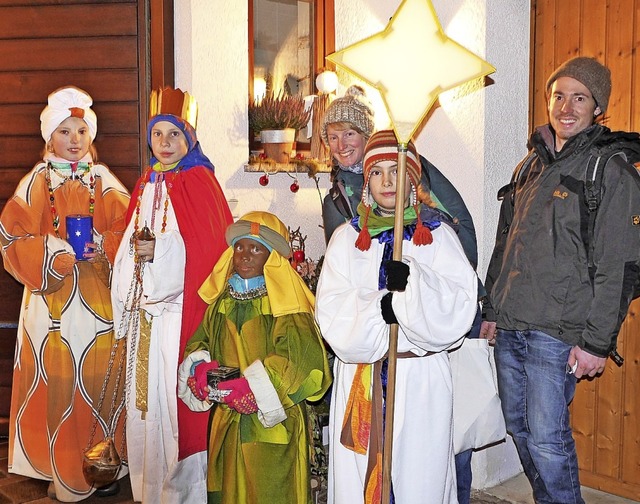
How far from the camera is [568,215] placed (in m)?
2.83

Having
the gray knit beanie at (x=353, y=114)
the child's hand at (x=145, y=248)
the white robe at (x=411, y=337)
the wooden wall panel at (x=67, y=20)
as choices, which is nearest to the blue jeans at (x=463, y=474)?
the white robe at (x=411, y=337)

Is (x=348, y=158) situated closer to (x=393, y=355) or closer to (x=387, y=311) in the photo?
(x=387, y=311)

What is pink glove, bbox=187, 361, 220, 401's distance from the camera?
3.05 meters

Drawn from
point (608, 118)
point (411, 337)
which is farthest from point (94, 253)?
point (608, 118)

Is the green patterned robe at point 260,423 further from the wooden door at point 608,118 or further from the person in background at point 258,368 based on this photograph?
the wooden door at point 608,118

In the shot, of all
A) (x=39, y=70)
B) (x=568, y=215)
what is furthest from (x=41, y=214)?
(x=568, y=215)

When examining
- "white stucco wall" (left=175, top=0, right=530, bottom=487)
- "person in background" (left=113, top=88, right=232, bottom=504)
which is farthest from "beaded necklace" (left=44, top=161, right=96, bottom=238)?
"white stucco wall" (left=175, top=0, right=530, bottom=487)

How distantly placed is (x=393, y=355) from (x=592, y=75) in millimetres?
1274

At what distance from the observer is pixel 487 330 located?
3193 mm

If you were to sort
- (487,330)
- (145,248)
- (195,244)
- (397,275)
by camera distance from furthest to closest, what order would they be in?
(195,244) → (145,248) → (487,330) → (397,275)

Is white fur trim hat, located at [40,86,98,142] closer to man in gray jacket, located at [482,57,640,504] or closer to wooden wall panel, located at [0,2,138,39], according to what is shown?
wooden wall panel, located at [0,2,138,39]

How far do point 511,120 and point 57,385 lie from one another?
2554 millimetres

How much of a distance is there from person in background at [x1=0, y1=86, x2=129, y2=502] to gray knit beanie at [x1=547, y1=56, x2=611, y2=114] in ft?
7.34

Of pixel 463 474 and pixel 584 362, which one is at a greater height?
pixel 584 362
